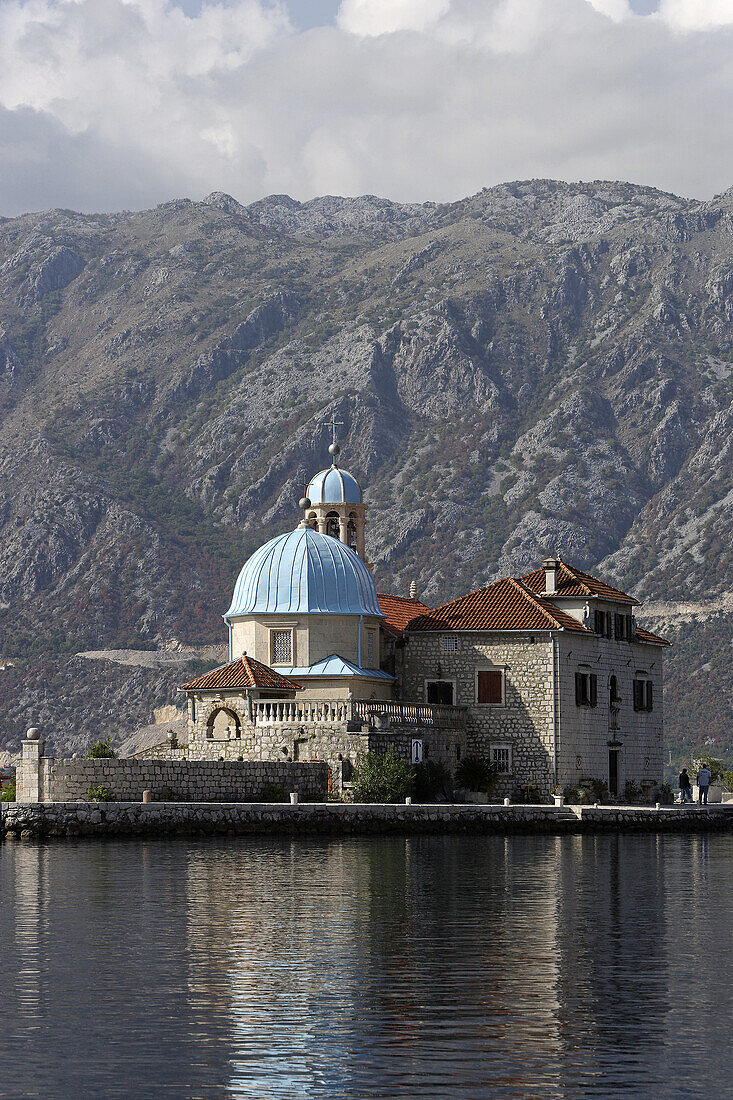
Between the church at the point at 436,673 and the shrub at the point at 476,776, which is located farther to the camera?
the shrub at the point at 476,776

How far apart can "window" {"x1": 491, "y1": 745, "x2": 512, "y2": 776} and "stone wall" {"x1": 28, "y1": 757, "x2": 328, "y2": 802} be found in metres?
9.75

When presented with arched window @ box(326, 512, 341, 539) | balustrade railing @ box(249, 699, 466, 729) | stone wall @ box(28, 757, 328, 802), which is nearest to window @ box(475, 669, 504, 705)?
balustrade railing @ box(249, 699, 466, 729)

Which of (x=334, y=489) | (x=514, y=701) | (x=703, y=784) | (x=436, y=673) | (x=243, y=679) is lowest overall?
(x=703, y=784)

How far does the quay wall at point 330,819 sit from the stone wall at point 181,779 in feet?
6.16

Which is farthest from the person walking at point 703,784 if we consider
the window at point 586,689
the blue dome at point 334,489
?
the blue dome at point 334,489

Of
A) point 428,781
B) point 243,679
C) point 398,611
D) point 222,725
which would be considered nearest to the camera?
point 428,781

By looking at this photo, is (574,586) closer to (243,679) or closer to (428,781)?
(428,781)

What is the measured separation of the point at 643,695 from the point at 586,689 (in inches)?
259

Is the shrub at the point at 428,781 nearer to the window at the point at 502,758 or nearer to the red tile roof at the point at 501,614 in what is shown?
the window at the point at 502,758

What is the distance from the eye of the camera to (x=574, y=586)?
74.1 metres

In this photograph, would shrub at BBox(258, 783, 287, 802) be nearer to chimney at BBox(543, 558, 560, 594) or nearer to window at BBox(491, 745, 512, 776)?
window at BBox(491, 745, 512, 776)

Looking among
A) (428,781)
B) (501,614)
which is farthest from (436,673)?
(428,781)

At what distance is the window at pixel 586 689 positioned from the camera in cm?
7162

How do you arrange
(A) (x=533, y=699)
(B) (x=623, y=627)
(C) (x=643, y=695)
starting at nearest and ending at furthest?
1. (A) (x=533, y=699)
2. (B) (x=623, y=627)
3. (C) (x=643, y=695)
